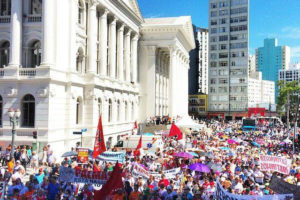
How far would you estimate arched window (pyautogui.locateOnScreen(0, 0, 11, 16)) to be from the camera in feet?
103

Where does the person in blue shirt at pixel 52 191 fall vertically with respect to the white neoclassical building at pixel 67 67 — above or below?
below

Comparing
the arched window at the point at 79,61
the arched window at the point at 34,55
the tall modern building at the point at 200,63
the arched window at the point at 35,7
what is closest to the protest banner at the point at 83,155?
the arched window at the point at 34,55

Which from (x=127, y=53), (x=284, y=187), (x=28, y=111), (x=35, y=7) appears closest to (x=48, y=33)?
(x=35, y=7)

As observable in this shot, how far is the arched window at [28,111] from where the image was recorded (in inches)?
1164

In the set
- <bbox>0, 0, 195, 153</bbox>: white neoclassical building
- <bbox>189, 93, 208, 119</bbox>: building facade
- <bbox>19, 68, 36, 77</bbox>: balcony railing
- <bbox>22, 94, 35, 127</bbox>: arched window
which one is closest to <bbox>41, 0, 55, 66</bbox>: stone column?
<bbox>0, 0, 195, 153</bbox>: white neoclassical building

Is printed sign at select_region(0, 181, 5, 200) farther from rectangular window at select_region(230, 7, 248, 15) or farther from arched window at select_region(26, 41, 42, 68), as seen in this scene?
rectangular window at select_region(230, 7, 248, 15)

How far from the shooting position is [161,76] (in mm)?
64500

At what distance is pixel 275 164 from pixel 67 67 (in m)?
19.8

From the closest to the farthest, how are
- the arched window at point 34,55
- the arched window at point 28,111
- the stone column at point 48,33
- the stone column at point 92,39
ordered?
the stone column at point 48,33
the arched window at point 28,111
the arched window at point 34,55
the stone column at point 92,39

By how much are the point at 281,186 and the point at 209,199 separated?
11.4 ft

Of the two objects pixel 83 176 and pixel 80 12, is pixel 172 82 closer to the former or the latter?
pixel 80 12

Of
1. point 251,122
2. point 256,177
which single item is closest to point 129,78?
point 251,122

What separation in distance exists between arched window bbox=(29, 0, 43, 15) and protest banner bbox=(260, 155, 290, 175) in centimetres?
2237

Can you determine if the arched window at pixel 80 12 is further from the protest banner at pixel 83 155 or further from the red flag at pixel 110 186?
the red flag at pixel 110 186
